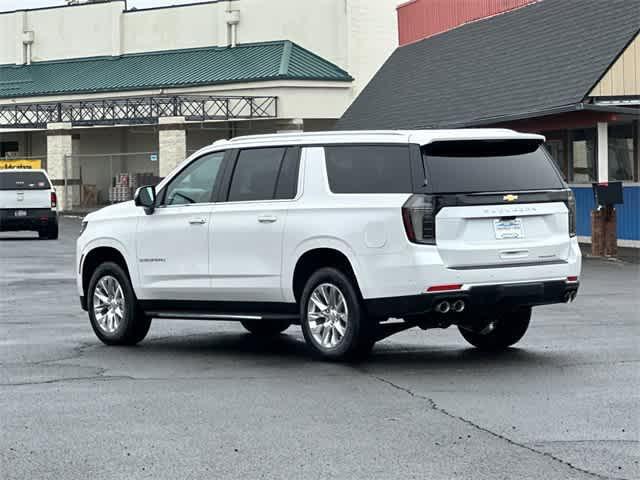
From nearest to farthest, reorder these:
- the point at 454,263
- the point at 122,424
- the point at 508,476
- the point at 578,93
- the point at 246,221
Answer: the point at 508,476, the point at 122,424, the point at 454,263, the point at 246,221, the point at 578,93

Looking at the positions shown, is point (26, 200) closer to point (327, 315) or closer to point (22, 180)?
point (22, 180)

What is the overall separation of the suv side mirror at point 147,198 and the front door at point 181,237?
0.07 m

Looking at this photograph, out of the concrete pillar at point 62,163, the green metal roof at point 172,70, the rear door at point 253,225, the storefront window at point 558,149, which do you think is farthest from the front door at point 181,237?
the concrete pillar at point 62,163

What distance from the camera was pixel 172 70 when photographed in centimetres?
6869

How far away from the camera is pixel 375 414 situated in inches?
365

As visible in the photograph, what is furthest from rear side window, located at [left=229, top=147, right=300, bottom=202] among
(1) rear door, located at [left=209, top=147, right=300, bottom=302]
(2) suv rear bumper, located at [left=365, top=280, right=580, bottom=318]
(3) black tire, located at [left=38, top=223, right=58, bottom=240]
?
(3) black tire, located at [left=38, top=223, right=58, bottom=240]

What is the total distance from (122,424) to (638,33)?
846 inches

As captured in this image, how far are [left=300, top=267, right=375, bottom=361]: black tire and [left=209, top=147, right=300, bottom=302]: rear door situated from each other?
1.39 feet

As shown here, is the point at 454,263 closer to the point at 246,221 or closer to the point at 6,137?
the point at 246,221

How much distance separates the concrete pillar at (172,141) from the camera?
206 ft

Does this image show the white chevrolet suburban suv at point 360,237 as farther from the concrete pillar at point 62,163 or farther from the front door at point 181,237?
the concrete pillar at point 62,163

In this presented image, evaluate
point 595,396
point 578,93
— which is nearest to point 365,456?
point 595,396

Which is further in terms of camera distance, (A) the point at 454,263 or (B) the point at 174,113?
(B) the point at 174,113

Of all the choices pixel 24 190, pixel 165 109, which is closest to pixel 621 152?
pixel 24 190
